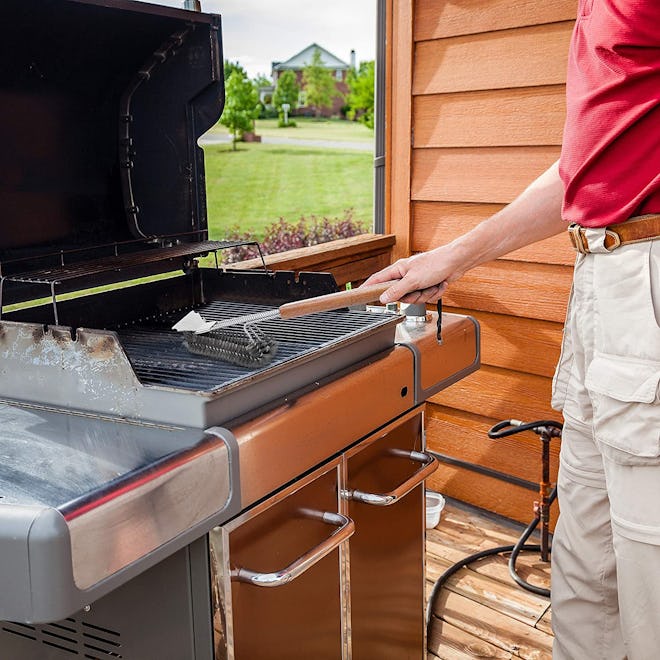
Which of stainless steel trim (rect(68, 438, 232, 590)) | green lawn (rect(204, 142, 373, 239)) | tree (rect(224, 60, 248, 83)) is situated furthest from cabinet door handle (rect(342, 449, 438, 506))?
tree (rect(224, 60, 248, 83))

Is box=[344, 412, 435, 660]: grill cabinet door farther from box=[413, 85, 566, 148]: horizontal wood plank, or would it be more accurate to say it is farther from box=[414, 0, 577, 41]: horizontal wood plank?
box=[414, 0, 577, 41]: horizontal wood plank

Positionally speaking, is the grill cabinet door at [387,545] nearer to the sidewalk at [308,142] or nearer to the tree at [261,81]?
the sidewalk at [308,142]

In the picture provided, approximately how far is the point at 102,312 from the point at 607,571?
3.69ft

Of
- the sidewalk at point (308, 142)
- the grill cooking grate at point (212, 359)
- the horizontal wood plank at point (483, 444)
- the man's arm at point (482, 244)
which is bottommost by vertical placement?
the horizontal wood plank at point (483, 444)

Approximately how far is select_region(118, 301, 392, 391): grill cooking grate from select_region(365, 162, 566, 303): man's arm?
0.10 meters

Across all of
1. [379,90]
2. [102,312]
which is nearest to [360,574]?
[102,312]

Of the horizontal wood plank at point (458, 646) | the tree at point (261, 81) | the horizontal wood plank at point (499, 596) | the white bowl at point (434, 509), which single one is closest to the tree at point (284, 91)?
the tree at point (261, 81)

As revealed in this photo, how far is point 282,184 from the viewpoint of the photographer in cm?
495

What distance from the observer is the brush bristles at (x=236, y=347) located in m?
1.20

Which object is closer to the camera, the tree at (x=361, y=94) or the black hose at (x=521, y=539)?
the black hose at (x=521, y=539)

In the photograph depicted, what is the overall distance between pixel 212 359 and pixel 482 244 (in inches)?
25.4

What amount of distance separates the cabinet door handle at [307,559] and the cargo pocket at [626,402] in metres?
0.46

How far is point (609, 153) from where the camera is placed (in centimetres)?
130

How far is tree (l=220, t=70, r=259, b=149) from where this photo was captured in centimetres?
391
